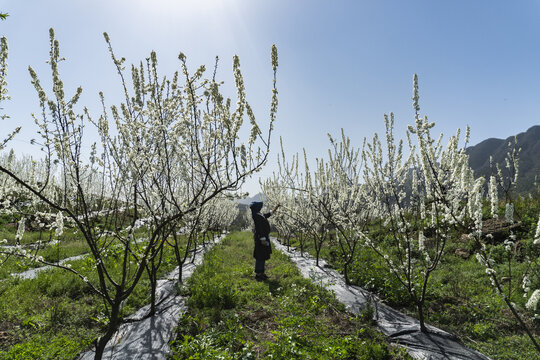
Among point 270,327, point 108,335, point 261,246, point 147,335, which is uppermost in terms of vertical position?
point 261,246

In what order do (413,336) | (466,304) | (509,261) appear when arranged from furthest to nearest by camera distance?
(466,304), (413,336), (509,261)

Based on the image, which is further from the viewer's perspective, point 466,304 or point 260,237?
point 260,237

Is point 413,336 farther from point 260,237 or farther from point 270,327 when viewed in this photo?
point 260,237

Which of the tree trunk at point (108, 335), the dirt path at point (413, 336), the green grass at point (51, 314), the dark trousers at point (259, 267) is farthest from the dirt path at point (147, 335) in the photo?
the dirt path at point (413, 336)

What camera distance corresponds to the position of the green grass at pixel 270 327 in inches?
133

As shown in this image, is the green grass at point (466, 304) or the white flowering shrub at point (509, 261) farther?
the green grass at point (466, 304)

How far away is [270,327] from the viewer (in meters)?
4.59

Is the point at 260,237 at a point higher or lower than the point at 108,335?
higher

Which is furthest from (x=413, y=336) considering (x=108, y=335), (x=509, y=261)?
(x=108, y=335)

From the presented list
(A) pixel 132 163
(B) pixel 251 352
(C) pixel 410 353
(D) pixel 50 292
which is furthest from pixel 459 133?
(D) pixel 50 292

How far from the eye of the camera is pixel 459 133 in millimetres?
3756

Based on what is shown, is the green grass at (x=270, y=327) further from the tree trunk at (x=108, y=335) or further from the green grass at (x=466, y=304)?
the green grass at (x=466, y=304)

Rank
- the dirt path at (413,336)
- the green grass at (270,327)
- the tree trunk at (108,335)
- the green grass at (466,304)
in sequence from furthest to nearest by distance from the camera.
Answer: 1. the green grass at (466,304)
2. the dirt path at (413,336)
3. the green grass at (270,327)
4. the tree trunk at (108,335)

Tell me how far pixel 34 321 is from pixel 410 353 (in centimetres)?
579
